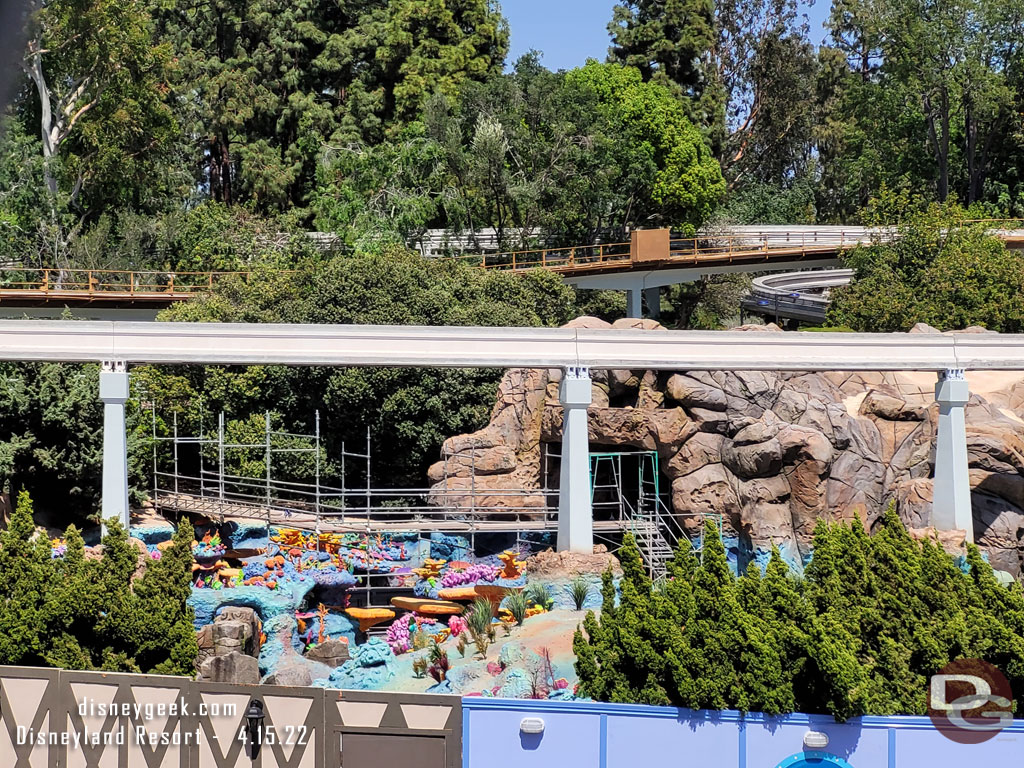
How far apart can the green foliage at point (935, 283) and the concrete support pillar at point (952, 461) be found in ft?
41.7

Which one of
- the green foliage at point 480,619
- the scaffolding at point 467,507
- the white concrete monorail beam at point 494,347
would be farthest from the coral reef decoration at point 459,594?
the white concrete monorail beam at point 494,347

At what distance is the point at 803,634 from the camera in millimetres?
14680

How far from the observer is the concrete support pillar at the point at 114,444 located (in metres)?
24.0

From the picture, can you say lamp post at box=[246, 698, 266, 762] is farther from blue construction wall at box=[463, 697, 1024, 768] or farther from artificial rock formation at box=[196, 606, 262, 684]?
artificial rock formation at box=[196, 606, 262, 684]

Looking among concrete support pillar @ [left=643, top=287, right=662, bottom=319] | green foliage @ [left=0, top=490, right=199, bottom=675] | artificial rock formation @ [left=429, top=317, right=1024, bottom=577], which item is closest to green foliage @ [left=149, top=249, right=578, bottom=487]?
artificial rock formation @ [left=429, top=317, right=1024, bottom=577]

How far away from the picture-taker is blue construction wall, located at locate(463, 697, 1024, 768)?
569 inches

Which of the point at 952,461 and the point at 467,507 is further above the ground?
the point at 952,461

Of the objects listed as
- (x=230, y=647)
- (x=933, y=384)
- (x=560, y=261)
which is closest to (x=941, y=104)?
(x=560, y=261)

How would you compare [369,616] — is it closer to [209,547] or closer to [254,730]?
[209,547]

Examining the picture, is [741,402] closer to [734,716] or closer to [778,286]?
[734,716]

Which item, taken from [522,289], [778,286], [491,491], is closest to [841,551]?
[491,491]

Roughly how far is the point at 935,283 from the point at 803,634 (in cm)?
2840

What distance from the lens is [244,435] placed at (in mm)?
33750

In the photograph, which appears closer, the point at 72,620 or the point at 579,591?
the point at 72,620
